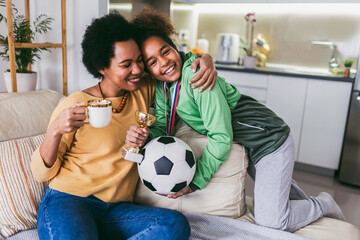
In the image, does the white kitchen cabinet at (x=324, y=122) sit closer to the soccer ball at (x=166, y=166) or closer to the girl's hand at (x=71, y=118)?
the soccer ball at (x=166, y=166)

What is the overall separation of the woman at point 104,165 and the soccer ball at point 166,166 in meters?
0.11

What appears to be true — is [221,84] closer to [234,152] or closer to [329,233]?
[234,152]

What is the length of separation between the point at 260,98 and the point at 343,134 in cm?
84

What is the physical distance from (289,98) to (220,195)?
1990 millimetres

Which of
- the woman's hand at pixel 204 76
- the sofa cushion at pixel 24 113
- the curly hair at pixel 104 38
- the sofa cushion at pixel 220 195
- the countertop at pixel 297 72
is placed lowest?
the sofa cushion at pixel 220 195

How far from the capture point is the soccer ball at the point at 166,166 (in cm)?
130

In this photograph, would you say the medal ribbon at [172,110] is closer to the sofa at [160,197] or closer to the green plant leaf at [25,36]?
the sofa at [160,197]

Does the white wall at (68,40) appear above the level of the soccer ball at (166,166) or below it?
above

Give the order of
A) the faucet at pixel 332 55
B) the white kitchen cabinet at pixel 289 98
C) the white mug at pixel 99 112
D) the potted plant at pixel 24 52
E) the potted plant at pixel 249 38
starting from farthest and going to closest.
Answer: the potted plant at pixel 249 38, the faucet at pixel 332 55, the white kitchen cabinet at pixel 289 98, the potted plant at pixel 24 52, the white mug at pixel 99 112

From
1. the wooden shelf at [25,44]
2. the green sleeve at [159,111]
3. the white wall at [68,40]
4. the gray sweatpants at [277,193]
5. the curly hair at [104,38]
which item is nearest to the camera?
the curly hair at [104,38]

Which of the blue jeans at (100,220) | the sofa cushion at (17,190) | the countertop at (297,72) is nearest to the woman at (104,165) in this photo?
the blue jeans at (100,220)

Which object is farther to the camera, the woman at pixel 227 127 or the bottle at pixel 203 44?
the bottle at pixel 203 44

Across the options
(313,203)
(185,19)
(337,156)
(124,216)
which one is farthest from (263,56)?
(124,216)

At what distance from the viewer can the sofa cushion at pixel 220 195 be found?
1541mm
